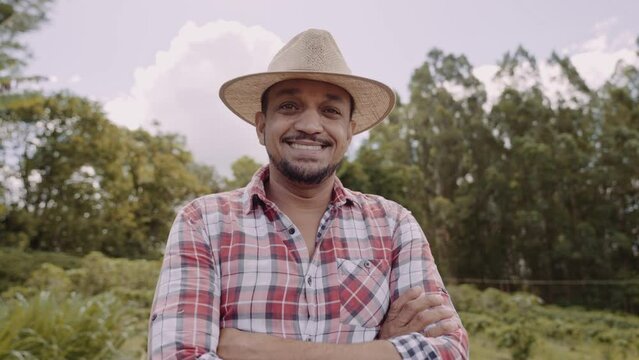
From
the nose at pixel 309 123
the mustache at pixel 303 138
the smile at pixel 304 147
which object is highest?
the nose at pixel 309 123

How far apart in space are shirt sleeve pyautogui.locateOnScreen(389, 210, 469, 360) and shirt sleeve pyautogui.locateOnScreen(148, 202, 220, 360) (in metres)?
0.53

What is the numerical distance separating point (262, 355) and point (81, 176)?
22396mm

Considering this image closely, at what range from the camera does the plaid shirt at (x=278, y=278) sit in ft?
5.32

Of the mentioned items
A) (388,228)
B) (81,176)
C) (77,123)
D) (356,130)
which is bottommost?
(388,228)

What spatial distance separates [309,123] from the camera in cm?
187

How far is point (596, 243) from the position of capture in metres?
24.3

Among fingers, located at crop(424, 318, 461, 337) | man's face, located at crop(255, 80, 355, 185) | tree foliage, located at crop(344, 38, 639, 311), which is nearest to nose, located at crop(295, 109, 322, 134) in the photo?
man's face, located at crop(255, 80, 355, 185)

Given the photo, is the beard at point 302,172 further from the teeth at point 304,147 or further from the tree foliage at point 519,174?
the tree foliage at point 519,174

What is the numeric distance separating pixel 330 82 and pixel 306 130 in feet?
0.69

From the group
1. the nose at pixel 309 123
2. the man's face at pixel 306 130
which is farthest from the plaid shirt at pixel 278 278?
the nose at pixel 309 123

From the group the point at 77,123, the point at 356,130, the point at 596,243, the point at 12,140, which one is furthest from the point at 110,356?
the point at 596,243

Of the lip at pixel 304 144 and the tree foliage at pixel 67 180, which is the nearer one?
the lip at pixel 304 144

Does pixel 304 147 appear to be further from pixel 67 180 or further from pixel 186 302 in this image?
pixel 67 180

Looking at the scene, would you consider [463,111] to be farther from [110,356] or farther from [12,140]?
[110,356]
